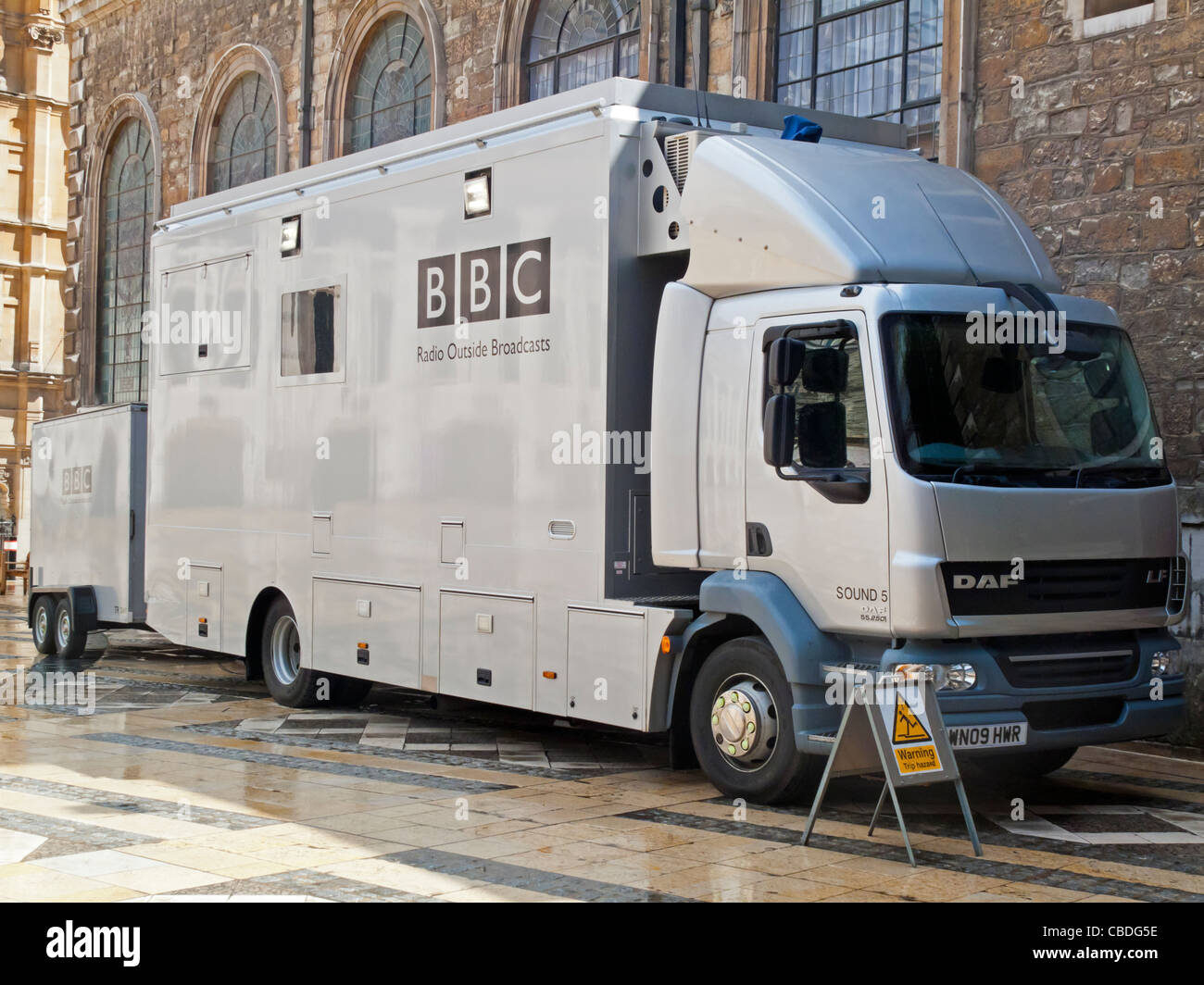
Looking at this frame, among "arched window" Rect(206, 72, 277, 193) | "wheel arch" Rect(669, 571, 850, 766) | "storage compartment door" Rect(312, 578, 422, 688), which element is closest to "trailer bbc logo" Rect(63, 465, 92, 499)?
"storage compartment door" Rect(312, 578, 422, 688)

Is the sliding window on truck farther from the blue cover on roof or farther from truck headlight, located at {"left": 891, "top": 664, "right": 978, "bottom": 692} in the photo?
the blue cover on roof

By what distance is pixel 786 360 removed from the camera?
26.8 ft

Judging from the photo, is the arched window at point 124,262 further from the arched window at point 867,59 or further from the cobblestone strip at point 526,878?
the cobblestone strip at point 526,878

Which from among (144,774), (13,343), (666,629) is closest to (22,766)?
(144,774)

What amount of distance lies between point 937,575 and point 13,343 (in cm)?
4781

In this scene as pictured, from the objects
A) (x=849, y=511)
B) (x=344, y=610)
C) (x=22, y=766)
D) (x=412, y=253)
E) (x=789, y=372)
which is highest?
(x=412, y=253)

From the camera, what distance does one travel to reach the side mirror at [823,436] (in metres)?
8.16

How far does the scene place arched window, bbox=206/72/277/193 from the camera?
25016mm

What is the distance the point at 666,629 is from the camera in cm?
896

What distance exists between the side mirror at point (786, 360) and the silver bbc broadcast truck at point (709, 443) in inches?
1.1

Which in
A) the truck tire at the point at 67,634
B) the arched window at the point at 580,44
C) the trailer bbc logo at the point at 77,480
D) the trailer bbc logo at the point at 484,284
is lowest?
the truck tire at the point at 67,634

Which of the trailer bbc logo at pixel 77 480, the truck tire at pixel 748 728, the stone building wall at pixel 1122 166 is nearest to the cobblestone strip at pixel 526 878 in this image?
the truck tire at pixel 748 728

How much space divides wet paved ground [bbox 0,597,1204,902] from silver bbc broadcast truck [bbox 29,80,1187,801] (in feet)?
1.52
